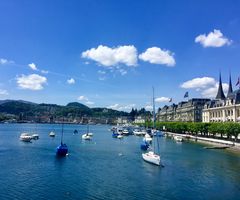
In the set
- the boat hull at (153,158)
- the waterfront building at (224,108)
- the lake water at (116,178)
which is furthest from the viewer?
the waterfront building at (224,108)

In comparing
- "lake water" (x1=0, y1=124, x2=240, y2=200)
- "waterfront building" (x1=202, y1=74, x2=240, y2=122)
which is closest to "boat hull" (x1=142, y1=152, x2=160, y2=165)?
"lake water" (x1=0, y1=124, x2=240, y2=200)

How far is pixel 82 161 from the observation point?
72.0 m

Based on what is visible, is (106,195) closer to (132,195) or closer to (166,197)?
(132,195)

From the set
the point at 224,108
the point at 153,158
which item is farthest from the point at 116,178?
the point at 224,108

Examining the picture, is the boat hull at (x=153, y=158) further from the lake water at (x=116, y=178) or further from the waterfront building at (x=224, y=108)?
the waterfront building at (x=224, y=108)

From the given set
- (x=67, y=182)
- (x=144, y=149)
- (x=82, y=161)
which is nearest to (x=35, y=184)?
(x=67, y=182)

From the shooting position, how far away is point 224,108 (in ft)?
525

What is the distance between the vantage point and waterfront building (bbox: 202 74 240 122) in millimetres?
148100

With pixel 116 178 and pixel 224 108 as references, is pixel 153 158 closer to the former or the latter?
pixel 116 178

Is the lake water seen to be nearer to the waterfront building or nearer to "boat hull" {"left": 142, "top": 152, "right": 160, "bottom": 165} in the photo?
"boat hull" {"left": 142, "top": 152, "right": 160, "bottom": 165}

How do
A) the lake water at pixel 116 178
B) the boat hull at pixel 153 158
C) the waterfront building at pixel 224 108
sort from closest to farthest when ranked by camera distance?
the lake water at pixel 116 178
the boat hull at pixel 153 158
the waterfront building at pixel 224 108

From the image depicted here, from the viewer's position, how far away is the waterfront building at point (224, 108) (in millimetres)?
148100

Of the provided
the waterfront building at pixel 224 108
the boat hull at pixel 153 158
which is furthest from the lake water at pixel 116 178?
the waterfront building at pixel 224 108

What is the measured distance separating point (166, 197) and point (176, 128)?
130 m
